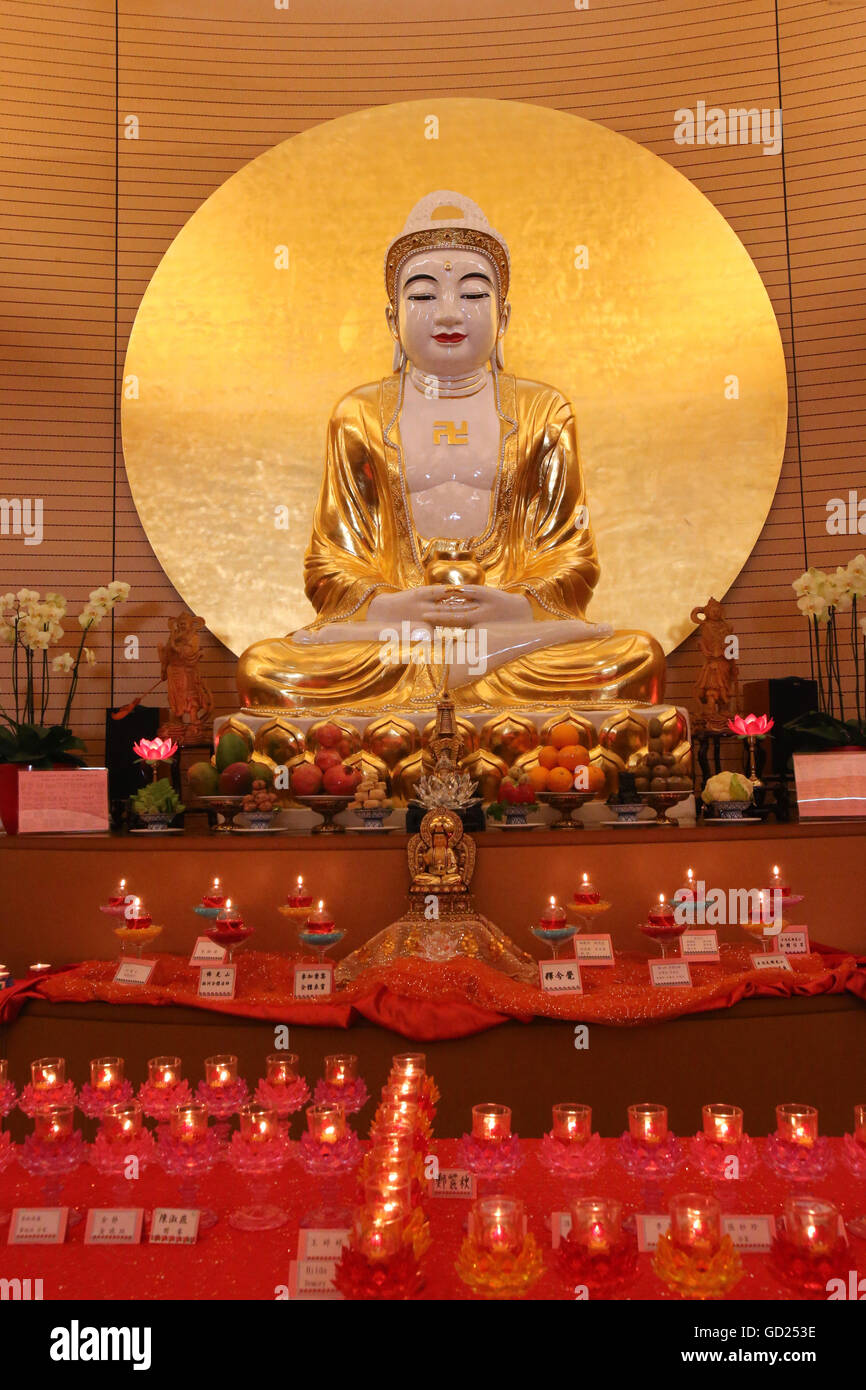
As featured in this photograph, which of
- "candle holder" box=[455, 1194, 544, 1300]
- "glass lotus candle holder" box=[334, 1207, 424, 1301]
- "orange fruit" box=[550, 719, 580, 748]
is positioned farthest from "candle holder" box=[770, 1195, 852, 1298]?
"orange fruit" box=[550, 719, 580, 748]

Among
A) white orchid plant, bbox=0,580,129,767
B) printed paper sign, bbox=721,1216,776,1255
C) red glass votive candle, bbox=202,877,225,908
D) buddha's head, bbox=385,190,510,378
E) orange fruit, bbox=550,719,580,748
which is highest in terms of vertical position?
buddha's head, bbox=385,190,510,378

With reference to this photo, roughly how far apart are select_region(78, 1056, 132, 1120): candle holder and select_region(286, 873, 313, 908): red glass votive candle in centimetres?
104

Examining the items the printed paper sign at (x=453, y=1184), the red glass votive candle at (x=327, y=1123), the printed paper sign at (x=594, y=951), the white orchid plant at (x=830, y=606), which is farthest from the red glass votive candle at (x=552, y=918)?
the white orchid plant at (x=830, y=606)

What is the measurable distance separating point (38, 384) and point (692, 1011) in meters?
4.68

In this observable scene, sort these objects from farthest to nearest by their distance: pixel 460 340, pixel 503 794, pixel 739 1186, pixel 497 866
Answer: pixel 460 340 < pixel 503 794 < pixel 497 866 < pixel 739 1186

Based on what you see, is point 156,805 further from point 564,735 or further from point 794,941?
point 794,941

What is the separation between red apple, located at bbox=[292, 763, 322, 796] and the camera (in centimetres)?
374

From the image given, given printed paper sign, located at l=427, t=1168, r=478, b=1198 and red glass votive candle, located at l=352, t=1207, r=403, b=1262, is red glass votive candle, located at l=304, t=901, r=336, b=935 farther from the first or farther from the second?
red glass votive candle, located at l=352, t=1207, r=403, b=1262

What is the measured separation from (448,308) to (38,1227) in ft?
14.4

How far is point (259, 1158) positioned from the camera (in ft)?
5.82

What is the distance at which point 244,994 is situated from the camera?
9.63 feet
